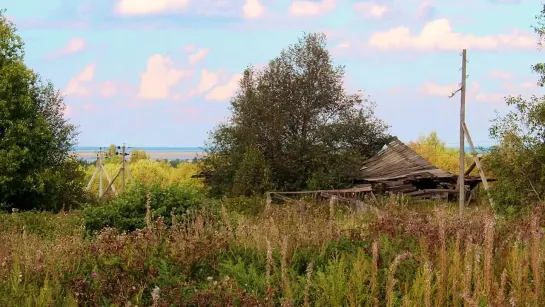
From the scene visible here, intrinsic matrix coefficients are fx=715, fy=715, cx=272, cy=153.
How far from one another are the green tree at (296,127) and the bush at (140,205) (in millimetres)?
18655

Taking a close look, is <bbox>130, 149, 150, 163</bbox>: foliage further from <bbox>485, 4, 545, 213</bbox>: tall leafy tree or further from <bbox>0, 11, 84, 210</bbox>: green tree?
<bbox>485, 4, 545, 213</bbox>: tall leafy tree

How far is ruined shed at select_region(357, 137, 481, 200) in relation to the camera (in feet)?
106

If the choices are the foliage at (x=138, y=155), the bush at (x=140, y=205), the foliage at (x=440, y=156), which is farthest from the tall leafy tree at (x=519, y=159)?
the foliage at (x=138, y=155)

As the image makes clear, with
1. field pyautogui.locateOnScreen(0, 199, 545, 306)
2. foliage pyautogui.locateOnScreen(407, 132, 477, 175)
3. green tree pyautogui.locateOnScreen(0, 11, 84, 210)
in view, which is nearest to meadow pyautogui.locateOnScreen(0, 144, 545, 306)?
field pyautogui.locateOnScreen(0, 199, 545, 306)

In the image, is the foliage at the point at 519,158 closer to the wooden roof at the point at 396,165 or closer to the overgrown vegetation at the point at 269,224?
the overgrown vegetation at the point at 269,224

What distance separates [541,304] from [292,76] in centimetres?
3091

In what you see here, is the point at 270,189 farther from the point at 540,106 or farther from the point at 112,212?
the point at 112,212

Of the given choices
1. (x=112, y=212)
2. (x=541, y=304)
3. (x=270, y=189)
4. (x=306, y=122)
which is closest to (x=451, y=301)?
(x=541, y=304)

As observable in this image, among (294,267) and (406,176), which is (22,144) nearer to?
(406,176)

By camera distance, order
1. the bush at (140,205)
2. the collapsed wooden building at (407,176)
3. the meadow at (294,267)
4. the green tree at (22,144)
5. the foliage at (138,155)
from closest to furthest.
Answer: the meadow at (294,267), the bush at (140,205), the green tree at (22,144), the collapsed wooden building at (407,176), the foliage at (138,155)

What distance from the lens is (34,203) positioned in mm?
30125

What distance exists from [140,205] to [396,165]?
21.8 m

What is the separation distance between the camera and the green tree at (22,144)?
93.4ft

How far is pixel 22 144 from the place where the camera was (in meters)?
29.4
